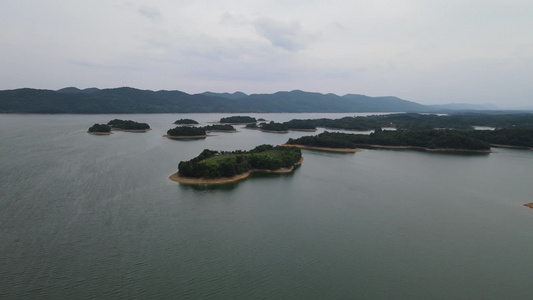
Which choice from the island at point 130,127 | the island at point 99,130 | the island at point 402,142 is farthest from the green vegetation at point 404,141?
the island at point 130,127

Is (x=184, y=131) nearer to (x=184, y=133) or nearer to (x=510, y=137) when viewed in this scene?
(x=184, y=133)

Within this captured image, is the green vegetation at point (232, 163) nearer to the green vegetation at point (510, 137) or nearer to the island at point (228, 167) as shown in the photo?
the island at point (228, 167)

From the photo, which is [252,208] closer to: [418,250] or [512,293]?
[418,250]

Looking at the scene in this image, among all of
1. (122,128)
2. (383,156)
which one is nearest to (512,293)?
(383,156)

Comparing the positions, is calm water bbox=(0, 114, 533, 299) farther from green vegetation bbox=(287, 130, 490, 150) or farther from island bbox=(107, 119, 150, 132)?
island bbox=(107, 119, 150, 132)

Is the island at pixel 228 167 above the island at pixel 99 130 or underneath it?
underneath

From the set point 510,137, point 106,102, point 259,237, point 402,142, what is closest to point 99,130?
point 259,237

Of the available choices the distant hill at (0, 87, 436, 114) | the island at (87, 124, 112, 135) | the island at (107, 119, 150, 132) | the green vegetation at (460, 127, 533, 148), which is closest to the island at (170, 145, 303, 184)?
the island at (87, 124, 112, 135)
